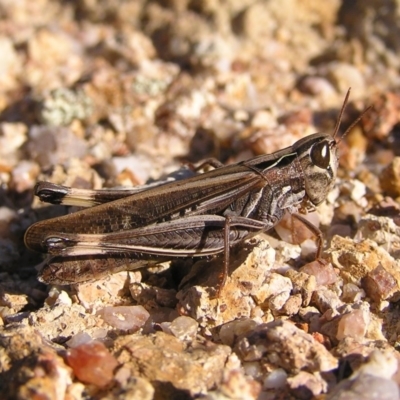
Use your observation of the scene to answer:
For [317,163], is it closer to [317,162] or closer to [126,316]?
[317,162]

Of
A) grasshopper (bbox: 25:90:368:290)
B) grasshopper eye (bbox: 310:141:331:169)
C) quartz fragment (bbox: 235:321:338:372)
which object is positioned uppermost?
grasshopper eye (bbox: 310:141:331:169)

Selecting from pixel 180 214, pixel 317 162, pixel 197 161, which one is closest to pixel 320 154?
pixel 317 162

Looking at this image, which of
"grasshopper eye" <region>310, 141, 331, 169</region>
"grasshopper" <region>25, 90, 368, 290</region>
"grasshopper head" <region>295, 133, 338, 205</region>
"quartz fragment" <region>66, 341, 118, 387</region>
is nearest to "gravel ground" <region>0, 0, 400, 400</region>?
"quartz fragment" <region>66, 341, 118, 387</region>

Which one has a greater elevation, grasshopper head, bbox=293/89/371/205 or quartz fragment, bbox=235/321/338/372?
grasshopper head, bbox=293/89/371/205

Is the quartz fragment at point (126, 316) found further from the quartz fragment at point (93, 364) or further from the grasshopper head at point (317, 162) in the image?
the grasshopper head at point (317, 162)

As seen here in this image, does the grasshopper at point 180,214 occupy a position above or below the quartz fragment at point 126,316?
above

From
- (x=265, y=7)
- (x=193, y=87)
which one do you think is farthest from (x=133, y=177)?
(x=265, y=7)

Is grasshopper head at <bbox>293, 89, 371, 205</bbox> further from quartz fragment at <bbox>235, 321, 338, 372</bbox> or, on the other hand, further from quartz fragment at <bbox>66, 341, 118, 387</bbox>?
quartz fragment at <bbox>66, 341, 118, 387</bbox>

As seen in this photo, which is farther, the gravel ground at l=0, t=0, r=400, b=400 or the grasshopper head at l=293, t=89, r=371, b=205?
the grasshopper head at l=293, t=89, r=371, b=205

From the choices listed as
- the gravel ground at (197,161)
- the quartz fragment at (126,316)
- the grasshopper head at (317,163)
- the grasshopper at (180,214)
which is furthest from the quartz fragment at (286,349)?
the grasshopper head at (317,163)
